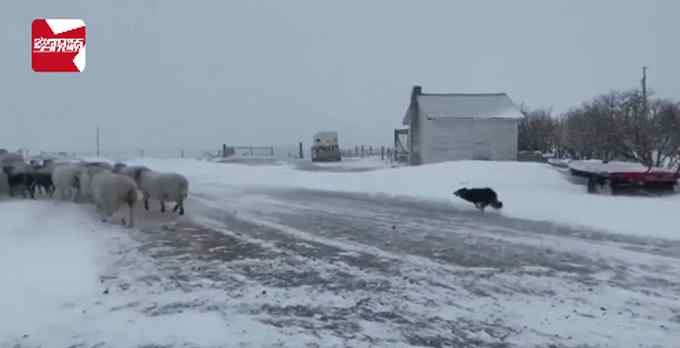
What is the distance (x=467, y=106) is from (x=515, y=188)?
58.7ft

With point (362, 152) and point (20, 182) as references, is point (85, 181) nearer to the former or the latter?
point (20, 182)

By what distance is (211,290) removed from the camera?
6598 millimetres

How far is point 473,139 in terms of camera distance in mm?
33719

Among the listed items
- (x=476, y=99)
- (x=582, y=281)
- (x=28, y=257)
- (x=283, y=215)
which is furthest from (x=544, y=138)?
(x=28, y=257)

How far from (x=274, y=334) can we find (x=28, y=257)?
214 inches

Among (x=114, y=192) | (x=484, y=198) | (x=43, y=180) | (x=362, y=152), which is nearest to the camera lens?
(x=114, y=192)

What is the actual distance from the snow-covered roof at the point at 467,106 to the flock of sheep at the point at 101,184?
75.1 ft

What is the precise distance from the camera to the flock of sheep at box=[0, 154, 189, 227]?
12.0 meters

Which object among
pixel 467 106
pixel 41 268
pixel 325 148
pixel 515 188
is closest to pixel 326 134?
pixel 325 148

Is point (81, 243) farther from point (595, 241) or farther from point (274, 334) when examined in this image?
point (595, 241)

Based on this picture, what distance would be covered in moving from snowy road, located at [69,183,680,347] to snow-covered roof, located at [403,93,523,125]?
75.5ft

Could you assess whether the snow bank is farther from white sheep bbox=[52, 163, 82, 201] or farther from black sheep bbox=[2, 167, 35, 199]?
black sheep bbox=[2, 167, 35, 199]

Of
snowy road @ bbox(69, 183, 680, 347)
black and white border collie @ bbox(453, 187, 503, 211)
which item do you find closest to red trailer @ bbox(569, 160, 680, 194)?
black and white border collie @ bbox(453, 187, 503, 211)

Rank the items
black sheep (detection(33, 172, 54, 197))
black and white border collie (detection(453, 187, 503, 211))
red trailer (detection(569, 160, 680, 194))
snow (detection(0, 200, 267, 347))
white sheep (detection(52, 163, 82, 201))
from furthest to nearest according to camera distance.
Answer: black sheep (detection(33, 172, 54, 197)), red trailer (detection(569, 160, 680, 194)), white sheep (detection(52, 163, 82, 201)), black and white border collie (detection(453, 187, 503, 211)), snow (detection(0, 200, 267, 347))
